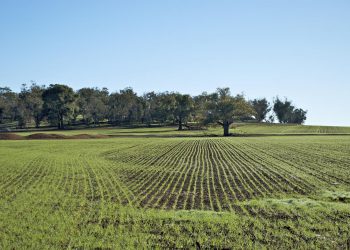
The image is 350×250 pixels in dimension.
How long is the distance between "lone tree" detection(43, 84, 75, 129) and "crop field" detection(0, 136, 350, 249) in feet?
344

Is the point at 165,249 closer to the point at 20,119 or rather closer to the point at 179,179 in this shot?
the point at 179,179

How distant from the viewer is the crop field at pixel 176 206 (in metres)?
12.4

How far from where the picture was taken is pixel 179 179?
24.3m

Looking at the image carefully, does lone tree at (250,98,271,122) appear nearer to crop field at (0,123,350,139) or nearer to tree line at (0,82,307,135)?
tree line at (0,82,307,135)

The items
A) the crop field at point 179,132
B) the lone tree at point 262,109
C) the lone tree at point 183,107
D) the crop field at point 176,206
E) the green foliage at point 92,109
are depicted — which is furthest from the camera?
the lone tree at point 262,109

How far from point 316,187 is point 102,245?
1395 centimetres

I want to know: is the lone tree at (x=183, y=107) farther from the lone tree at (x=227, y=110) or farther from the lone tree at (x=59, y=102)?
the lone tree at (x=59, y=102)

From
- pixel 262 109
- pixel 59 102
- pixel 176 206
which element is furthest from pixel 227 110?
pixel 262 109

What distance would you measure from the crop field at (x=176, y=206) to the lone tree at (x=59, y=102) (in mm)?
104844

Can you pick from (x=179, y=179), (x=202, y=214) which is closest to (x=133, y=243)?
(x=202, y=214)

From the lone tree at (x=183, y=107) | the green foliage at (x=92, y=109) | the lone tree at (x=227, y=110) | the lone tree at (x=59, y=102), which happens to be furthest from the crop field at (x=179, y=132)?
the green foliage at (x=92, y=109)

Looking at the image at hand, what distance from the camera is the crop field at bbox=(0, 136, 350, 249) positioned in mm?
12359

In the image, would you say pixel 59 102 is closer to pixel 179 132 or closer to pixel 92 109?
pixel 92 109

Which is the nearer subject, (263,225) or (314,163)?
(263,225)
